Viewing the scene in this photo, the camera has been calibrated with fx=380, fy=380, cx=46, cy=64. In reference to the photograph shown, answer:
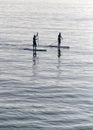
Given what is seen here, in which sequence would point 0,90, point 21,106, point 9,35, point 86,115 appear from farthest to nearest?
1. point 9,35
2. point 0,90
3. point 21,106
4. point 86,115

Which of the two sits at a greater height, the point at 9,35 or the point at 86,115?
the point at 9,35

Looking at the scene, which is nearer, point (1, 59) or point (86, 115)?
point (86, 115)

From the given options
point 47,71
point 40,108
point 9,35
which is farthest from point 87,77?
point 9,35

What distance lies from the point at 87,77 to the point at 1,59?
684 inches

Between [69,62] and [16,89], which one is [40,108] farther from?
[69,62]

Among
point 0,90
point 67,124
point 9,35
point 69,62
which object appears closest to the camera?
point 67,124

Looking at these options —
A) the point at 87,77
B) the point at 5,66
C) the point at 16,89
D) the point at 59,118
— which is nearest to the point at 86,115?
the point at 59,118

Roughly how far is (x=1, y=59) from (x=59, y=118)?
98.8 ft

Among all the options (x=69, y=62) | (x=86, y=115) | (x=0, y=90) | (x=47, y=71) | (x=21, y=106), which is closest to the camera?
(x=86, y=115)

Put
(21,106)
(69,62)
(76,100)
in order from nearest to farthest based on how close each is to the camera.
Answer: (21,106)
(76,100)
(69,62)

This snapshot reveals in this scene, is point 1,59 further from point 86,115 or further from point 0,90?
point 86,115

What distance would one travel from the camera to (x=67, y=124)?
106 ft

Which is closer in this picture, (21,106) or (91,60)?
(21,106)

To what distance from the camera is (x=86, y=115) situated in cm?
3453
